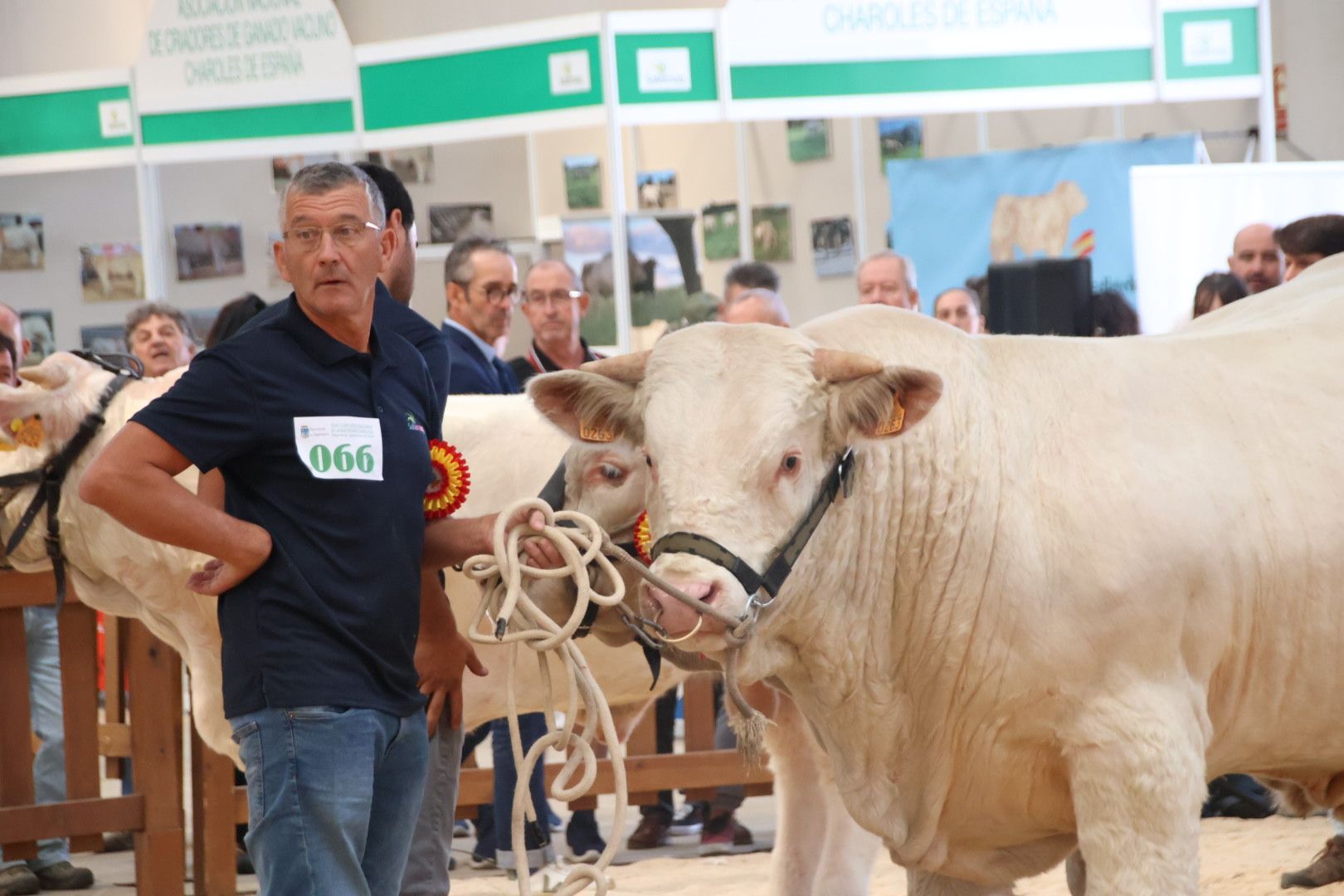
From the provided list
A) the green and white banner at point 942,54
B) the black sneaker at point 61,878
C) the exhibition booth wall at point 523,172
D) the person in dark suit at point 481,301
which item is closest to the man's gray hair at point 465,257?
the person in dark suit at point 481,301

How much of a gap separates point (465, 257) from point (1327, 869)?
3566mm

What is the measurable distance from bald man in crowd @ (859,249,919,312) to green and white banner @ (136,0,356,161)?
3.71 m

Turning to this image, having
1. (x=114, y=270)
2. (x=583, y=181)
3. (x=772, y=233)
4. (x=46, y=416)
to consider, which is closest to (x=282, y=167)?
(x=114, y=270)

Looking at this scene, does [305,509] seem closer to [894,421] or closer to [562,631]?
[562,631]

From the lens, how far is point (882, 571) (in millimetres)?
3326

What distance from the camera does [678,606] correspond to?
2.81m

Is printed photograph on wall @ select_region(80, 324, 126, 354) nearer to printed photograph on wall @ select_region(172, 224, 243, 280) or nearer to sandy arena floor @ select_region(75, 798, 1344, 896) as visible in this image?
printed photograph on wall @ select_region(172, 224, 243, 280)

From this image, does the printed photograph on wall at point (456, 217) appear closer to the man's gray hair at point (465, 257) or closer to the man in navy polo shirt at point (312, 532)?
the man's gray hair at point (465, 257)

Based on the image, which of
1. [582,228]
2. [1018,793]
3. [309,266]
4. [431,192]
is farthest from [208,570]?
[431,192]

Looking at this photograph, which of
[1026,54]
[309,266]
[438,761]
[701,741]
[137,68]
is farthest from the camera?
[137,68]

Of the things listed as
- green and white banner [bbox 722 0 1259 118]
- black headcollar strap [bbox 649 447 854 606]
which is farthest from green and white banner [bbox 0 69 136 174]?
black headcollar strap [bbox 649 447 854 606]

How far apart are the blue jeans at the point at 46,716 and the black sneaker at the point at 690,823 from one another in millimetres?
2393

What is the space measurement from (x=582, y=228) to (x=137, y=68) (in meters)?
2.91

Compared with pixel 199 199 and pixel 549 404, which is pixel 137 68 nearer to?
pixel 199 199
